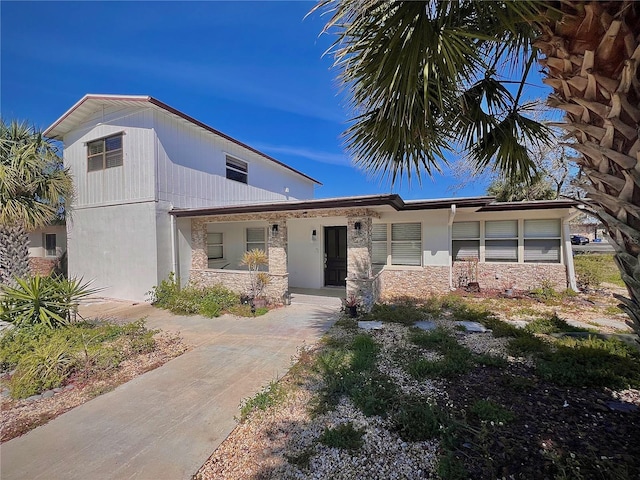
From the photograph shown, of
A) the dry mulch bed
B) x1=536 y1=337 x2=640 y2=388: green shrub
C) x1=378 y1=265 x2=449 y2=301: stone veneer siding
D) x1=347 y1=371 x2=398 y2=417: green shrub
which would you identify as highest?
x1=378 y1=265 x2=449 y2=301: stone veneer siding

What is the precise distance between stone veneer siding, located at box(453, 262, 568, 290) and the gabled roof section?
38.7ft

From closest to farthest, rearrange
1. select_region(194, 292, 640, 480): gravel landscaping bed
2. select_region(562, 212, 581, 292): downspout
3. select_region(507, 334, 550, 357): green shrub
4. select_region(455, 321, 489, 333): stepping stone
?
1. select_region(194, 292, 640, 480): gravel landscaping bed
2. select_region(507, 334, 550, 357): green shrub
3. select_region(455, 321, 489, 333): stepping stone
4. select_region(562, 212, 581, 292): downspout

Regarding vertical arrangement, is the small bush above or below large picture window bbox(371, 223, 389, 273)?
below

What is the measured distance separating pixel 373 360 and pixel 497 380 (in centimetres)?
181

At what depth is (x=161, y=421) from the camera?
3391mm

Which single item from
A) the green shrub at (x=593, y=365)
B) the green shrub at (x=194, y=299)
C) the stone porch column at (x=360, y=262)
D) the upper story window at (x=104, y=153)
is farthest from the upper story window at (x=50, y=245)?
the green shrub at (x=593, y=365)

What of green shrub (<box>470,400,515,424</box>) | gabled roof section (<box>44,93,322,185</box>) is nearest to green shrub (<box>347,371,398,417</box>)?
green shrub (<box>470,400,515,424</box>)

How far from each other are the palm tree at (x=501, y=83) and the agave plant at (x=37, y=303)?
6.77 meters

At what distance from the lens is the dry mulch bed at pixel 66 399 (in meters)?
3.42

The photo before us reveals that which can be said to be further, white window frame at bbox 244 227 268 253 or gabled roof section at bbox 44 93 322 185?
white window frame at bbox 244 227 268 253

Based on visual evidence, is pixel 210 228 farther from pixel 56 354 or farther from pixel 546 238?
pixel 546 238

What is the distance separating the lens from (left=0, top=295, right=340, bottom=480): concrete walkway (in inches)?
107

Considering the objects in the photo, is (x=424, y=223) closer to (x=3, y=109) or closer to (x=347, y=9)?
(x=347, y=9)

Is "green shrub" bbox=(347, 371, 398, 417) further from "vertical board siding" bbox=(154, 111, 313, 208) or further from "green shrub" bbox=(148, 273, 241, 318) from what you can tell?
"vertical board siding" bbox=(154, 111, 313, 208)
